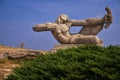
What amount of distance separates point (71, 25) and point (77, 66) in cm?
1177

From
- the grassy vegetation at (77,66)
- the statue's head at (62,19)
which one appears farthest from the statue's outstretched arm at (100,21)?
the grassy vegetation at (77,66)

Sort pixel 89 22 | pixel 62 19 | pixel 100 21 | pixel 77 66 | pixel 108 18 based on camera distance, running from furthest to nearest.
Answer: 1. pixel 62 19
2. pixel 89 22
3. pixel 100 21
4. pixel 108 18
5. pixel 77 66

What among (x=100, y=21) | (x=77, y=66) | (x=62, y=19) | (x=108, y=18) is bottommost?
(x=77, y=66)

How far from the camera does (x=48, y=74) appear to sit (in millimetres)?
6316

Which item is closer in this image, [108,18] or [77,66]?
[77,66]

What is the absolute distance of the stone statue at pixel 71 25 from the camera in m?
17.1

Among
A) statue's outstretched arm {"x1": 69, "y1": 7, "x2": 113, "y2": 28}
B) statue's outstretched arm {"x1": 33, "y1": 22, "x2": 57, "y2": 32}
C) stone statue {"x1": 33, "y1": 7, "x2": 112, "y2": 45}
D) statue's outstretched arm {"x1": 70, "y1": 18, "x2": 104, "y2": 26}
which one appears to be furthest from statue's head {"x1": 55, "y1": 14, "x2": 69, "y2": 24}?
statue's outstretched arm {"x1": 69, "y1": 7, "x2": 113, "y2": 28}

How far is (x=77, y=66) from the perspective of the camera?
6.11 metres

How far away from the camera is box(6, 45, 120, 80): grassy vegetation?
19.4 ft

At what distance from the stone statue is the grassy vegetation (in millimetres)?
9792

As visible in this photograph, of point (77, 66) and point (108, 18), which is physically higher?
point (108, 18)

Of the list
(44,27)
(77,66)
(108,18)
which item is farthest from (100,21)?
(77,66)

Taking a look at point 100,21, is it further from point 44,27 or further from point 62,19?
point 44,27

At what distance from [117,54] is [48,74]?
1.42 m
